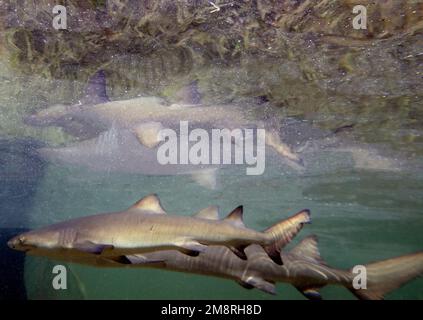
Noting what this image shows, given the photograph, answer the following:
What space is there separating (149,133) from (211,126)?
2.78 meters

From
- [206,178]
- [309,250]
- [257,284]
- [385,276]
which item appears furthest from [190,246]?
[206,178]

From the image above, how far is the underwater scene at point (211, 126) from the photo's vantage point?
5.33m

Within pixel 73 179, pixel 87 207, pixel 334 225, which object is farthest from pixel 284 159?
pixel 87 207

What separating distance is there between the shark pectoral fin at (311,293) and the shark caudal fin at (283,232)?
139cm

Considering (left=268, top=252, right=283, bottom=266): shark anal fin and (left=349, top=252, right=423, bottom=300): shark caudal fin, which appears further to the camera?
(left=349, top=252, right=423, bottom=300): shark caudal fin

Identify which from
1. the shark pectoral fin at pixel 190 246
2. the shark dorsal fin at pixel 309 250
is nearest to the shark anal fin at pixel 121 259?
the shark pectoral fin at pixel 190 246

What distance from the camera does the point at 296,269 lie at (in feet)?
20.4

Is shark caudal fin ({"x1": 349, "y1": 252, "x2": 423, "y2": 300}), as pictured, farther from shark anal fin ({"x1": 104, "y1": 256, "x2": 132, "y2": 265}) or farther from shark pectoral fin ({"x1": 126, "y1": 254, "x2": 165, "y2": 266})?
shark anal fin ({"x1": 104, "y1": 256, "x2": 132, "y2": 265})

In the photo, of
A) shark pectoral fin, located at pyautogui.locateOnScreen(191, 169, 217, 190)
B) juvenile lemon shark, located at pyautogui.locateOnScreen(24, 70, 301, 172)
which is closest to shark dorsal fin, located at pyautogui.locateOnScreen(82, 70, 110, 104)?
juvenile lemon shark, located at pyautogui.locateOnScreen(24, 70, 301, 172)

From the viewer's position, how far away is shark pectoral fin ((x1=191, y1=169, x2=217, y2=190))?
20.0 meters

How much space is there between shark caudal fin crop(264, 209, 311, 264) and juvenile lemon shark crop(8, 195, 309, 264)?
1cm

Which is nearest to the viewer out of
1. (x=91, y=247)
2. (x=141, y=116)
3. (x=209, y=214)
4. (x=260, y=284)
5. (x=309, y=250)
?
(x=91, y=247)

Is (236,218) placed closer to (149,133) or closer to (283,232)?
(283,232)

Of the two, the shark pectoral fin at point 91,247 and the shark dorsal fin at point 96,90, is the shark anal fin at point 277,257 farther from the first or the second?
the shark dorsal fin at point 96,90
